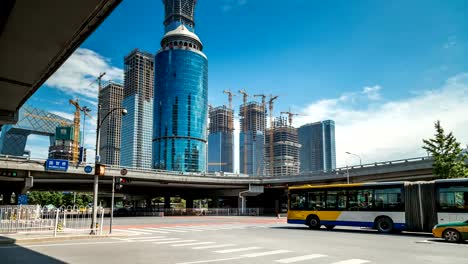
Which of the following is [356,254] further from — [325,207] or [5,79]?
[5,79]

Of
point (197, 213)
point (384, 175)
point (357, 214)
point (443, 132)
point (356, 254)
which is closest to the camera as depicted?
point (356, 254)

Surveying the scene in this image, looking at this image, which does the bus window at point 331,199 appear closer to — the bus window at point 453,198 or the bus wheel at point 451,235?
the bus window at point 453,198

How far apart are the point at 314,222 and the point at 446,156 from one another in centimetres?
1741

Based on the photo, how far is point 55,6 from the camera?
25.9 feet

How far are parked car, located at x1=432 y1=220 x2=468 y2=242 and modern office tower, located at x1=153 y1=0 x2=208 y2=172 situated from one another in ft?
518

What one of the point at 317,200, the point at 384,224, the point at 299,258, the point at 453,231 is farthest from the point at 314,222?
the point at 299,258

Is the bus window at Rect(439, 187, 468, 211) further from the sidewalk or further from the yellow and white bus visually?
the sidewalk

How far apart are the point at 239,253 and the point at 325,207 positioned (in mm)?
13652

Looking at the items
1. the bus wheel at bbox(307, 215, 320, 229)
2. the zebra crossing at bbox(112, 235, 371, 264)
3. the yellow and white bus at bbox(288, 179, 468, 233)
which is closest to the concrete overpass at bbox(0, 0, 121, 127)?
the zebra crossing at bbox(112, 235, 371, 264)

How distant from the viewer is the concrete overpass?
8026mm

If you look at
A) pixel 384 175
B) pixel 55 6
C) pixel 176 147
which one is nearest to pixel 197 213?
pixel 384 175

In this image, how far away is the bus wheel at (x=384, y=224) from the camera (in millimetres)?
21828

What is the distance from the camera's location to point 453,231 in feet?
55.4

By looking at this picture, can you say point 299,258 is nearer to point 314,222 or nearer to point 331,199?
point 331,199
